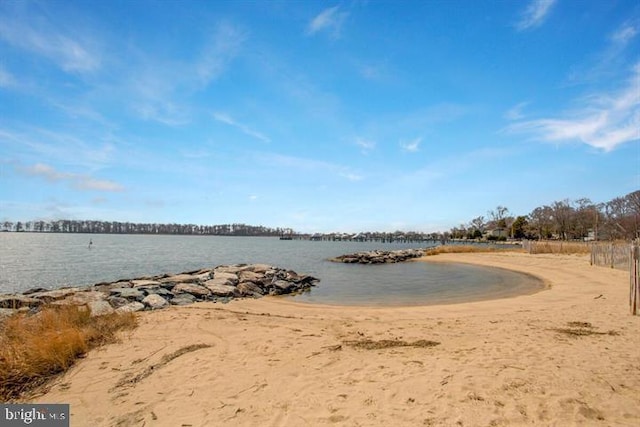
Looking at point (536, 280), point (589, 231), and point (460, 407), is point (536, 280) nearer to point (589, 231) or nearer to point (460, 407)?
point (460, 407)

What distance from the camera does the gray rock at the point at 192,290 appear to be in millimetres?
16359

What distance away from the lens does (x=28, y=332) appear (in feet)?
24.9

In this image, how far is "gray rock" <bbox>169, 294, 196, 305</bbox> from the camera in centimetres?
1464

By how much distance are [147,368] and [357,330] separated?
5.02 m

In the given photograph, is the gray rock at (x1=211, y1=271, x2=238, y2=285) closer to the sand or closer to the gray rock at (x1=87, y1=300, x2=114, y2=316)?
the gray rock at (x1=87, y1=300, x2=114, y2=316)

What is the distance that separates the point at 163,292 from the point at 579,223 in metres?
101

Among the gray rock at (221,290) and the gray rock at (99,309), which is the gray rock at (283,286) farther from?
the gray rock at (99,309)

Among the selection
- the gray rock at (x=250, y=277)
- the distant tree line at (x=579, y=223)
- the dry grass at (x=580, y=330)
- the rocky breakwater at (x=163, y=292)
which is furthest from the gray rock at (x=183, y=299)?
the distant tree line at (x=579, y=223)

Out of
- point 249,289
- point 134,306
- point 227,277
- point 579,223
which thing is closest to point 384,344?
point 134,306

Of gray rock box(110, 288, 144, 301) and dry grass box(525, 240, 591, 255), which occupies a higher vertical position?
dry grass box(525, 240, 591, 255)

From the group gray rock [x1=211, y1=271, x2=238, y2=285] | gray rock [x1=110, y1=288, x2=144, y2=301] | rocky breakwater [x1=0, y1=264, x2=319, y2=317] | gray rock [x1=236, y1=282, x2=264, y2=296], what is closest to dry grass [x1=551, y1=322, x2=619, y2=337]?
rocky breakwater [x1=0, y1=264, x2=319, y2=317]

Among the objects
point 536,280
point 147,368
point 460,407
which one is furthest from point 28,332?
point 536,280
